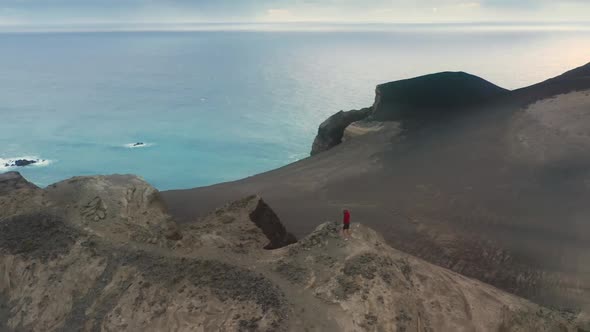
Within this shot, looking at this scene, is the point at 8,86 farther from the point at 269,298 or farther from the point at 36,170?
the point at 269,298

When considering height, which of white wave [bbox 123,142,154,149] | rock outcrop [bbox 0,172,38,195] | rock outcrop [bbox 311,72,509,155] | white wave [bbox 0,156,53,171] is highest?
rock outcrop [bbox 311,72,509,155]

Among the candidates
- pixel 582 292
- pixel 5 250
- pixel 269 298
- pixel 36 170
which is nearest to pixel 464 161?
pixel 582 292

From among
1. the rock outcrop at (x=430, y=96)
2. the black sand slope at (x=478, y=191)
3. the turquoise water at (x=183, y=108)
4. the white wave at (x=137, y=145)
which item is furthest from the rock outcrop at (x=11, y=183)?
the white wave at (x=137, y=145)

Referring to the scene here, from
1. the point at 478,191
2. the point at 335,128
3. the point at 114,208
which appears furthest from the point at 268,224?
the point at 335,128

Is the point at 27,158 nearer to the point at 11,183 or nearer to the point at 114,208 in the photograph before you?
the point at 11,183

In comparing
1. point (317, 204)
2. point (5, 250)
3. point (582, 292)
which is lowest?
point (582, 292)

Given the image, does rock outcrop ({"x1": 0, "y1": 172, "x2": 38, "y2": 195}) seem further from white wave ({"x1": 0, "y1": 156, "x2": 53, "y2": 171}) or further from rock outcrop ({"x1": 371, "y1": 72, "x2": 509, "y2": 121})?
white wave ({"x1": 0, "y1": 156, "x2": 53, "y2": 171})

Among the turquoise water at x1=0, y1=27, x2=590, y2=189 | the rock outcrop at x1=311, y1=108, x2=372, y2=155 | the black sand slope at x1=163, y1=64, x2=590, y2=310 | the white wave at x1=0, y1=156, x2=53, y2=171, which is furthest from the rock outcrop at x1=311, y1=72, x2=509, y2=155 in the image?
the white wave at x1=0, y1=156, x2=53, y2=171
